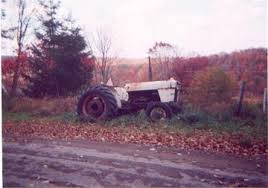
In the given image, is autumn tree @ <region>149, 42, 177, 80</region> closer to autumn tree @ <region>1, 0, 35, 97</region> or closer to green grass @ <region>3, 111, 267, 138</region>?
green grass @ <region>3, 111, 267, 138</region>

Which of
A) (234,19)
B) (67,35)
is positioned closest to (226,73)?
(234,19)

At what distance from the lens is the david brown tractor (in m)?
7.00

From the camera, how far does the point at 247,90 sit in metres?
5.00

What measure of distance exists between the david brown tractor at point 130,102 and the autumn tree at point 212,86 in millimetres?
1170

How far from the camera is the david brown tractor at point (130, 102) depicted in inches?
276

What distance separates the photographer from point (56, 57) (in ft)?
18.1

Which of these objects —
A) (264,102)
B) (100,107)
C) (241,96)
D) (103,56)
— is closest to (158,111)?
(100,107)

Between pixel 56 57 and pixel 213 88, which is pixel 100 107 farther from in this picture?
pixel 213 88

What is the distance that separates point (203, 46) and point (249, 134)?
148cm

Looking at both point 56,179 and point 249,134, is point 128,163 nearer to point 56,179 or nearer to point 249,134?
point 56,179

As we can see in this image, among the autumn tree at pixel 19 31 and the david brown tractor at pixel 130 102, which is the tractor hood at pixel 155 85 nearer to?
the david brown tractor at pixel 130 102

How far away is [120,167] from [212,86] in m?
1.79

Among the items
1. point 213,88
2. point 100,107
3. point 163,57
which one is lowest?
point 100,107

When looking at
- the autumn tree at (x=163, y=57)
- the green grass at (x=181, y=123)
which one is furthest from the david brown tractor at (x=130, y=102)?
the autumn tree at (x=163, y=57)
